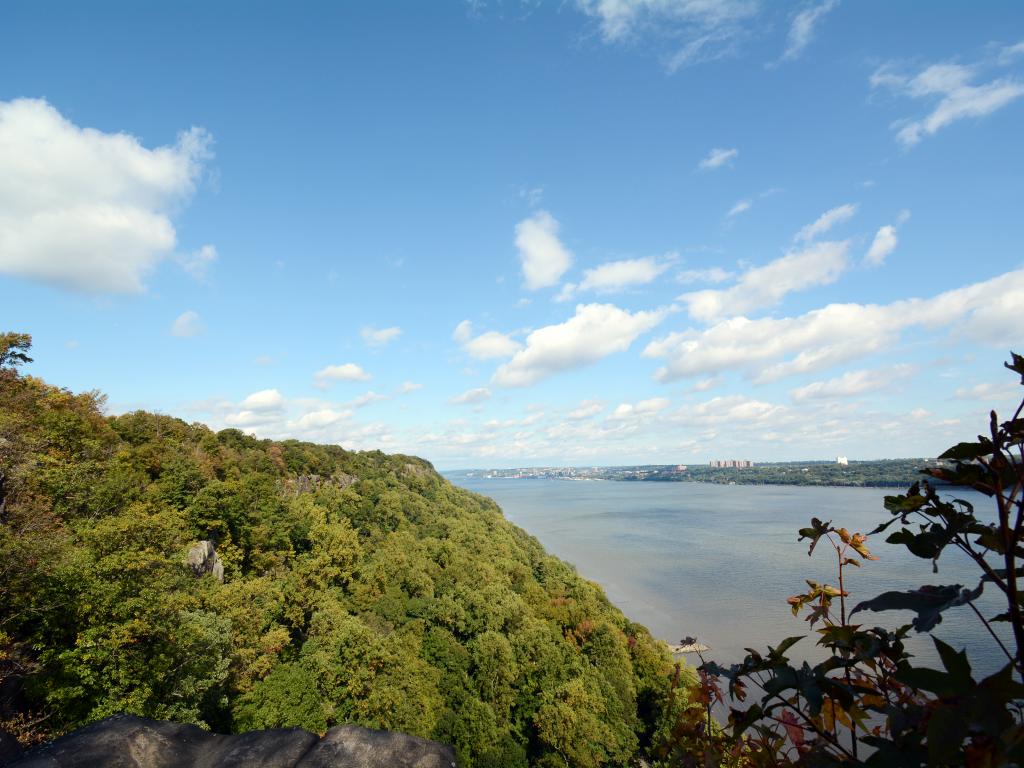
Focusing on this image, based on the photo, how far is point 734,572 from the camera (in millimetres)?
64312

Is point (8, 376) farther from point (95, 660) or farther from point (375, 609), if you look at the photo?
point (375, 609)

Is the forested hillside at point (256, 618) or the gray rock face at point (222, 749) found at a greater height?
the gray rock face at point (222, 749)

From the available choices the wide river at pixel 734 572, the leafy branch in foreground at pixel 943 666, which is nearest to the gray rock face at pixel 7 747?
the leafy branch in foreground at pixel 943 666

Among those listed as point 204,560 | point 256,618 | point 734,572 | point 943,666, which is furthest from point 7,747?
point 734,572

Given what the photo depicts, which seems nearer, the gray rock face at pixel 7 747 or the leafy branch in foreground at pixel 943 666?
the leafy branch in foreground at pixel 943 666

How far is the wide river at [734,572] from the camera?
4309cm

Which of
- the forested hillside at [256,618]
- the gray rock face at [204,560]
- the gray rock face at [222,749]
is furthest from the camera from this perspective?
the gray rock face at [204,560]

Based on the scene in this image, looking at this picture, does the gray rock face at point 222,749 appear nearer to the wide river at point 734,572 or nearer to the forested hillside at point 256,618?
the wide river at point 734,572

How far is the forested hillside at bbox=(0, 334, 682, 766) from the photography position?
51.8 feet

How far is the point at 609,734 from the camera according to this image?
29.2m

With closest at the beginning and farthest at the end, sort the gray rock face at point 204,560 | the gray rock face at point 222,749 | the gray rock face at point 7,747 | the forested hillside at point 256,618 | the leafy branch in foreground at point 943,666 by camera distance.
→ the leafy branch in foreground at point 943,666 < the gray rock face at point 222,749 < the gray rock face at point 7,747 < the forested hillside at point 256,618 < the gray rock face at point 204,560

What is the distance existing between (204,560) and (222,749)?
2659 cm

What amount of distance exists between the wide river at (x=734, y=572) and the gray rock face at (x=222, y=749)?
11.7 metres

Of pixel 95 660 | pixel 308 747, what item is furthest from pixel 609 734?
pixel 308 747
